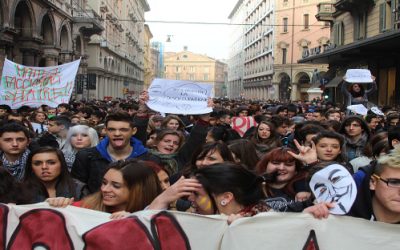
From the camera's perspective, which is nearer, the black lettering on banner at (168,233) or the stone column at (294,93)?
the black lettering on banner at (168,233)

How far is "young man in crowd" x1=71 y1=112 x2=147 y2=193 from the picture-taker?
482 cm

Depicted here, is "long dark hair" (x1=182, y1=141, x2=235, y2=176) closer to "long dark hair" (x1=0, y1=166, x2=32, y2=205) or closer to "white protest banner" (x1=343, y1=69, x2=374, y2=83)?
"long dark hair" (x1=0, y1=166, x2=32, y2=205)

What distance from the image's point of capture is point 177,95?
23.6ft

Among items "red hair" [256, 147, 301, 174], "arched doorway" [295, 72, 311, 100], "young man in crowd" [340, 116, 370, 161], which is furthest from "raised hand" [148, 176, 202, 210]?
"arched doorway" [295, 72, 311, 100]

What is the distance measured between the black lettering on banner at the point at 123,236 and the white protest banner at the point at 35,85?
20.6ft

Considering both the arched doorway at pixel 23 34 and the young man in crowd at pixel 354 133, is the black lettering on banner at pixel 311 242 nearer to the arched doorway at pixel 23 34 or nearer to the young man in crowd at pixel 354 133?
the young man in crowd at pixel 354 133

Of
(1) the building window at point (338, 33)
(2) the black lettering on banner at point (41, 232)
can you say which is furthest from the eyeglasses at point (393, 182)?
(1) the building window at point (338, 33)

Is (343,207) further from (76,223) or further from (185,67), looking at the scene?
(185,67)

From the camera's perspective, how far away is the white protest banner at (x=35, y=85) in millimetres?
9100

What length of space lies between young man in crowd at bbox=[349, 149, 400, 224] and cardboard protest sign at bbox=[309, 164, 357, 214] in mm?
243

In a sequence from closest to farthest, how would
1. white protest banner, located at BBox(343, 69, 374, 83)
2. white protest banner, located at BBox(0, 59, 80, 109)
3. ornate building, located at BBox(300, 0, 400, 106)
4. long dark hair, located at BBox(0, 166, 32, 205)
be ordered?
1. long dark hair, located at BBox(0, 166, 32, 205)
2. white protest banner, located at BBox(0, 59, 80, 109)
3. white protest banner, located at BBox(343, 69, 374, 83)
4. ornate building, located at BBox(300, 0, 400, 106)

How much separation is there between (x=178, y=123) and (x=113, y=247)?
14.5 ft

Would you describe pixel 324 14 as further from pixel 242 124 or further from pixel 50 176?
pixel 50 176

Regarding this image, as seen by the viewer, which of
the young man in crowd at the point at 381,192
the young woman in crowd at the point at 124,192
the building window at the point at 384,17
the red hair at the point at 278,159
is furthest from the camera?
the building window at the point at 384,17
